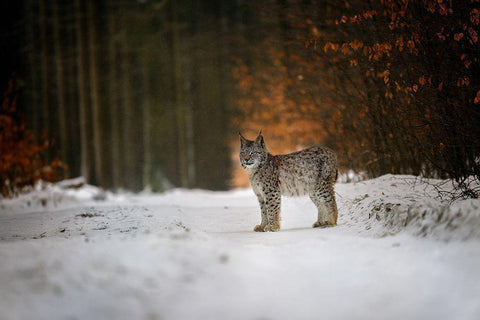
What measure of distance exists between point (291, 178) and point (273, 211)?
0.73m

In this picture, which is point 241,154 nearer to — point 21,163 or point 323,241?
point 323,241

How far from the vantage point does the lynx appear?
7.03 m

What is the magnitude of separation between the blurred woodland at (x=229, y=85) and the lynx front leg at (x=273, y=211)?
2466 mm

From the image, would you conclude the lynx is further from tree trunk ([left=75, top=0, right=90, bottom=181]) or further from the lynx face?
tree trunk ([left=75, top=0, right=90, bottom=181])

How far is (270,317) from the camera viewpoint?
9.97ft

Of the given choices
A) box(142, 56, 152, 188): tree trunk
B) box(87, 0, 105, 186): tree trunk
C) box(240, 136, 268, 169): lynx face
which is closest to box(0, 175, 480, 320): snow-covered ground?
box(240, 136, 268, 169): lynx face

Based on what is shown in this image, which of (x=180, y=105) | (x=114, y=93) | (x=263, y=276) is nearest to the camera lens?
(x=263, y=276)

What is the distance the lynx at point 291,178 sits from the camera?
703 cm

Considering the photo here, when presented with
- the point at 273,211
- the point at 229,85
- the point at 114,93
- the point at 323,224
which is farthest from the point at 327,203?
the point at 114,93

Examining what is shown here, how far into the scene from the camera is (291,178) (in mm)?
7266

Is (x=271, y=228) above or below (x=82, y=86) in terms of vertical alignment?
below

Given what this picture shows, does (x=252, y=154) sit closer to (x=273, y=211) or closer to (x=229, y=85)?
(x=273, y=211)

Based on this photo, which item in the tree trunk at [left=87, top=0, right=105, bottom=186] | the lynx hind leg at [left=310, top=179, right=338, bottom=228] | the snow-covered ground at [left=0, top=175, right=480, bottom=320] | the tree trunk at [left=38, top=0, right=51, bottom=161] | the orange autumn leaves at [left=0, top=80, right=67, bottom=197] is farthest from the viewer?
the tree trunk at [left=38, top=0, right=51, bottom=161]

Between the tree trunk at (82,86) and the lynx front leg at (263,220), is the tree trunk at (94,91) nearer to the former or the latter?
the tree trunk at (82,86)
